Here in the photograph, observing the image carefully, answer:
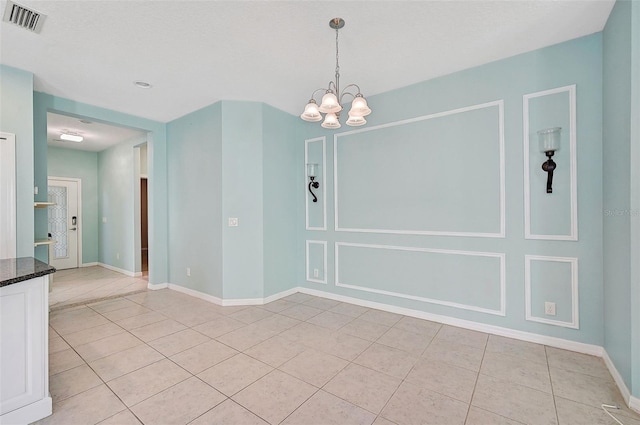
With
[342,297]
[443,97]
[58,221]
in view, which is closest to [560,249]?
Answer: [443,97]

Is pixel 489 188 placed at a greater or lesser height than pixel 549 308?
greater

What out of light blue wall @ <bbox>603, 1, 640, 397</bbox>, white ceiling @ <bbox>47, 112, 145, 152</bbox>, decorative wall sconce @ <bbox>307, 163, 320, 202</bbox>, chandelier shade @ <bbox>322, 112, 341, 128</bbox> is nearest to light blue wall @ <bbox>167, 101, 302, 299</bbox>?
decorative wall sconce @ <bbox>307, 163, 320, 202</bbox>

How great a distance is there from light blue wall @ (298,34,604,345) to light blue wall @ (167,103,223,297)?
163 centimetres

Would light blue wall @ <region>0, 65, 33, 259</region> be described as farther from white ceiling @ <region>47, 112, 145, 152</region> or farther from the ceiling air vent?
white ceiling @ <region>47, 112, 145, 152</region>

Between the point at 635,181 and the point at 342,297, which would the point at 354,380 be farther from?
the point at 635,181

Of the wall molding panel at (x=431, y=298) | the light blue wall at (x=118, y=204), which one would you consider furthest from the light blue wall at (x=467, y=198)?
the light blue wall at (x=118, y=204)

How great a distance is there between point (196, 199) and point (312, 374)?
3.15 m

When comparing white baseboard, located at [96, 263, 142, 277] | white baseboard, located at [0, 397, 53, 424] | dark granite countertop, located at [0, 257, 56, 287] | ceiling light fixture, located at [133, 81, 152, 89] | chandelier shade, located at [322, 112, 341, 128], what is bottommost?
white baseboard, located at [96, 263, 142, 277]

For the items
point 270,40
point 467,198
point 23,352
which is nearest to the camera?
point 23,352

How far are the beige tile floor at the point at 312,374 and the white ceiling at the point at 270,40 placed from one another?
112 inches

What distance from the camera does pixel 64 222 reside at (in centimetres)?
645

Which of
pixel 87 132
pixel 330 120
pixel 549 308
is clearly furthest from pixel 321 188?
pixel 87 132

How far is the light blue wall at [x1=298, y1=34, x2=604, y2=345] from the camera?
2.46 meters

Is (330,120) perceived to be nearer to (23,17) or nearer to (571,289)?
(23,17)
